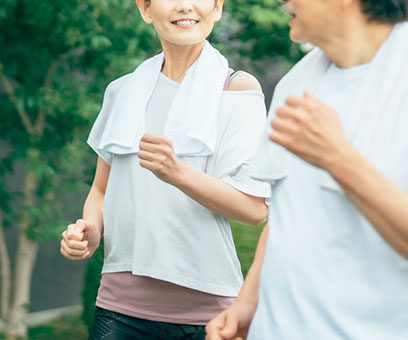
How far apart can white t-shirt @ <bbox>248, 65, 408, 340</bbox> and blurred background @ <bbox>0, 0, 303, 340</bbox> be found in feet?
9.23

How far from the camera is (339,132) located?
4.72ft

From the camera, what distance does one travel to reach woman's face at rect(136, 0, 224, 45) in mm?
2396

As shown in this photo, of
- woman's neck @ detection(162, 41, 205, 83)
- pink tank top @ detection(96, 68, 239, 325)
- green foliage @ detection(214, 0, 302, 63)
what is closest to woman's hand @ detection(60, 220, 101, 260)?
pink tank top @ detection(96, 68, 239, 325)

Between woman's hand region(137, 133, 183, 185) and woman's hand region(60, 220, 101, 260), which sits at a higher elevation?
woman's hand region(137, 133, 183, 185)

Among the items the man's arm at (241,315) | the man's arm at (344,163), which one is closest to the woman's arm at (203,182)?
the man's arm at (241,315)

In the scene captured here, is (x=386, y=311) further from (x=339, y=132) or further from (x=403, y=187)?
(x=339, y=132)

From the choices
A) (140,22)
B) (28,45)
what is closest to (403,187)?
(140,22)

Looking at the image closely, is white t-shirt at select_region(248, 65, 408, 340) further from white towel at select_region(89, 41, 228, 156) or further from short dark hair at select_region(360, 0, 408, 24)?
white towel at select_region(89, 41, 228, 156)

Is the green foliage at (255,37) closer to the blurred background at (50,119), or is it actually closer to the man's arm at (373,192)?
the blurred background at (50,119)

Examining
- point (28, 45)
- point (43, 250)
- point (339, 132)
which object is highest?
point (339, 132)

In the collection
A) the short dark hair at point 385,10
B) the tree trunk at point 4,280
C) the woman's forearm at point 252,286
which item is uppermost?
the short dark hair at point 385,10

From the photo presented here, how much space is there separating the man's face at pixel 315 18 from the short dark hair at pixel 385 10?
56 mm

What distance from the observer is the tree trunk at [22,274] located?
18.6ft

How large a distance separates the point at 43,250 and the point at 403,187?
5282 mm
